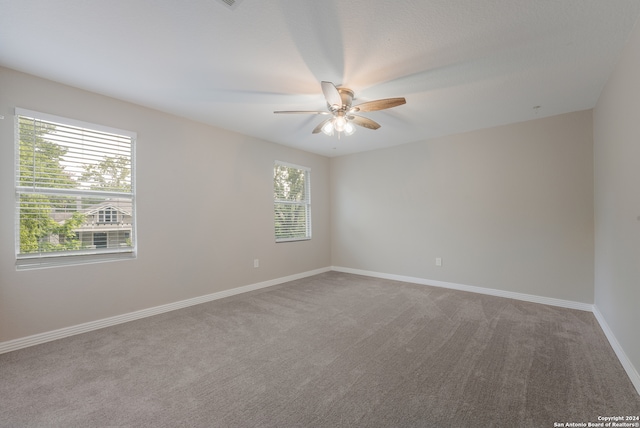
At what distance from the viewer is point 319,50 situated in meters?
2.12

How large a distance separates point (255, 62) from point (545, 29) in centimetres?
215

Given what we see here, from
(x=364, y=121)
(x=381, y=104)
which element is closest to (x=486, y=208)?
(x=364, y=121)

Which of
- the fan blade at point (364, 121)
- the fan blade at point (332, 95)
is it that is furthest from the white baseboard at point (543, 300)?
the fan blade at point (332, 95)

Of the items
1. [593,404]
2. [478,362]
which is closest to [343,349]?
[478,362]

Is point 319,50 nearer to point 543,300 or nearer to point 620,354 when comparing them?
point 620,354

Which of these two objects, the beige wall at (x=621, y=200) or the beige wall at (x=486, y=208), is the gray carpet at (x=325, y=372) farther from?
the beige wall at (x=486, y=208)

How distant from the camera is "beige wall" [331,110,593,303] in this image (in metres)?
3.37

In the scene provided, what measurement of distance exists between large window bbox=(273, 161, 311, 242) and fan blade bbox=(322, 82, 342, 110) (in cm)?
236

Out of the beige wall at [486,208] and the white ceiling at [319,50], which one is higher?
the white ceiling at [319,50]

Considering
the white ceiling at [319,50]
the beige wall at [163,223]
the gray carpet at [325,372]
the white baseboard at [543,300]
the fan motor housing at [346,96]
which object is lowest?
the gray carpet at [325,372]

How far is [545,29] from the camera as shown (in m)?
1.89

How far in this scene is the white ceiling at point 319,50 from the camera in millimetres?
1733

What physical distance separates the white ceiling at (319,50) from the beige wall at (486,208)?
0.63 meters

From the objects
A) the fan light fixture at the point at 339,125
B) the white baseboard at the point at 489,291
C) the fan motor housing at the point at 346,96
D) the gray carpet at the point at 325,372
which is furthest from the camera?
the white baseboard at the point at 489,291
